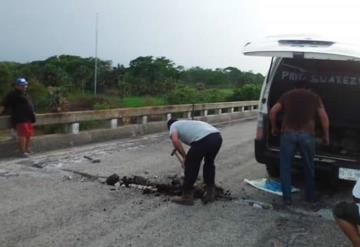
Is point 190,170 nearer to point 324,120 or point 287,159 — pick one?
point 287,159

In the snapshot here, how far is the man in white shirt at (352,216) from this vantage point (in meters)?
3.96

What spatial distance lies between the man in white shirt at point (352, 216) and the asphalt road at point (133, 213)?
105 centimetres

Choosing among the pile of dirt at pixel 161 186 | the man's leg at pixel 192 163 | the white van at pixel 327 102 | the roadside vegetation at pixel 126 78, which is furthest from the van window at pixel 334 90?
the roadside vegetation at pixel 126 78

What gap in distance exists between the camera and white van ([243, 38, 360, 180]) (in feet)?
22.3

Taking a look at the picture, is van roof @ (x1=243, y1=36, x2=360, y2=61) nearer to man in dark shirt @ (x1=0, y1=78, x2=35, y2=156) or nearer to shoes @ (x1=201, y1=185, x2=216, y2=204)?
shoes @ (x1=201, y1=185, x2=216, y2=204)

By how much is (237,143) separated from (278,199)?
17.9 ft

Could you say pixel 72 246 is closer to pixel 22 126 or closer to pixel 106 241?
pixel 106 241

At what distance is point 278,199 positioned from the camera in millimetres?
6844

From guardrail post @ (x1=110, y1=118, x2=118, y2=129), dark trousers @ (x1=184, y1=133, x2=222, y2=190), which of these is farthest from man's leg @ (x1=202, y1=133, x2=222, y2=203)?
guardrail post @ (x1=110, y1=118, x2=118, y2=129)

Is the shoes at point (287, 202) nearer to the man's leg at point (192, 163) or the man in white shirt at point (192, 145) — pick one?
the man in white shirt at point (192, 145)

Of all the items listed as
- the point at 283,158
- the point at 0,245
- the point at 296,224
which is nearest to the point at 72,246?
the point at 0,245

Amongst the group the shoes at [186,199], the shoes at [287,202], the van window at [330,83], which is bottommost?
the shoes at [287,202]

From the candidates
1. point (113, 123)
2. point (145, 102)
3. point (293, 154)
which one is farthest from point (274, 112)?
point (145, 102)

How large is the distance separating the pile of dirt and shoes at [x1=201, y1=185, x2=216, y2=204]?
0.12 metres
